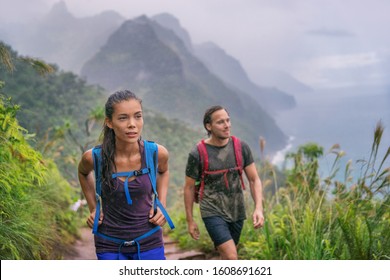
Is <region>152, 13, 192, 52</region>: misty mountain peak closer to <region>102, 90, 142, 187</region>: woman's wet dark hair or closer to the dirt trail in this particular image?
the dirt trail

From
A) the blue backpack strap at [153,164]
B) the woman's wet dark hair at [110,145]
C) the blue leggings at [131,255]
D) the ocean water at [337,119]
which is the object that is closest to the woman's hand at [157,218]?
the blue backpack strap at [153,164]

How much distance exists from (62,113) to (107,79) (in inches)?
3157

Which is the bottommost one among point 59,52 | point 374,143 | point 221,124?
point 374,143

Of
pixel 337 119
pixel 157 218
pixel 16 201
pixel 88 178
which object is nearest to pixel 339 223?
pixel 157 218

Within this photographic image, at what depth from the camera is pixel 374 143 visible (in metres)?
3.60

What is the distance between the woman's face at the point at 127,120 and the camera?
2477mm

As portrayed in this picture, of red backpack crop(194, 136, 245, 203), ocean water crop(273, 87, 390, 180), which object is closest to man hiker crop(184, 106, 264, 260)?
red backpack crop(194, 136, 245, 203)

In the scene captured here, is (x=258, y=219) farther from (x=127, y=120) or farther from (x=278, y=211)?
(x=278, y=211)

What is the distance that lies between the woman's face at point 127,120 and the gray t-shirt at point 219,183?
1076 millimetres

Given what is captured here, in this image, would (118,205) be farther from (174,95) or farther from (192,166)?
(174,95)

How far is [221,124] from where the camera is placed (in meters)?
3.49

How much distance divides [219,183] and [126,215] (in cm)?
117

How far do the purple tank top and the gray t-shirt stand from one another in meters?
1.04
